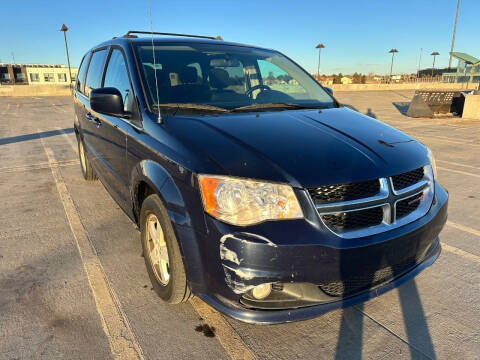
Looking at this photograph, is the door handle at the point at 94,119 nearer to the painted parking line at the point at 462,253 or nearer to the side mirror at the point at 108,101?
the side mirror at the point at 108,101

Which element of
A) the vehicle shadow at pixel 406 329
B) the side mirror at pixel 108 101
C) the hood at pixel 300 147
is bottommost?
the vehicle shadow at pixel 406 329

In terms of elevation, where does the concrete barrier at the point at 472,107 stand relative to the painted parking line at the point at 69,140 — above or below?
above

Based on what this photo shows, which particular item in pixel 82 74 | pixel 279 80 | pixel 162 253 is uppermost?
pixel 82 74

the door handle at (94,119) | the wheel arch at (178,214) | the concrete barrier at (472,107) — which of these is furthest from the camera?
the concrete barrier at (472,107)

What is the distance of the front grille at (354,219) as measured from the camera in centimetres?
188

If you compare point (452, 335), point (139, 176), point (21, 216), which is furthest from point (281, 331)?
point (21, 216)

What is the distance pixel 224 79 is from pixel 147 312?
204 cm

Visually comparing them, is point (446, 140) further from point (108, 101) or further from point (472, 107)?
point (108, 101)

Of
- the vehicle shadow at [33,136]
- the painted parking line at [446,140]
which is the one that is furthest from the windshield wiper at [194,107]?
the vehicle shadow at [33,136]

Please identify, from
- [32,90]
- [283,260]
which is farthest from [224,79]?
[32,90]

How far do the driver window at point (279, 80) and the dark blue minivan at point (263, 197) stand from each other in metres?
0.44

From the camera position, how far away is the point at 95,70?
13.8 ft

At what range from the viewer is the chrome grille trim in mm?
1870

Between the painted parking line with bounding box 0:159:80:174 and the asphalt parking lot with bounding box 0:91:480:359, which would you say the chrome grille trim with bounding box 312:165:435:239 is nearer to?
the asphalt parking lot with bounding box 0:91:480:359
